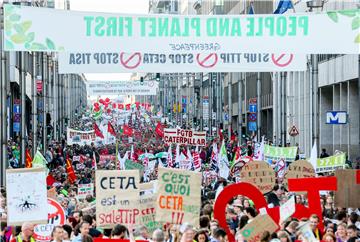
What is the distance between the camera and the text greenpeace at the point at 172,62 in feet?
68.7

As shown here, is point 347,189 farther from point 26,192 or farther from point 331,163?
point 331,163

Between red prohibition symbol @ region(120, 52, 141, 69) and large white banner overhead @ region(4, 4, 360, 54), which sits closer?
large white banner overhead @ region(4, 4, 360, 54)

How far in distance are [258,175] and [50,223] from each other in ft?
21.1

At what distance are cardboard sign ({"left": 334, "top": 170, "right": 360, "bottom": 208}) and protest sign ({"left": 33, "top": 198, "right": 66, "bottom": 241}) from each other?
4.55 metres

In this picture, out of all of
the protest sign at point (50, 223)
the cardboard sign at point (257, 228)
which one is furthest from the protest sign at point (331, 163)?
the cardboard sign at point (257, 228)

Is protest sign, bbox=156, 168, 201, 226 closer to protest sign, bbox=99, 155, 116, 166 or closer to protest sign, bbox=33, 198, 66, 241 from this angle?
protest sign, bbox=33, 198, 66, 241

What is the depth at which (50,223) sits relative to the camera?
15461mm

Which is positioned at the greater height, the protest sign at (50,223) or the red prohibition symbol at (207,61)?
the red prohibition symbol at (207,61)

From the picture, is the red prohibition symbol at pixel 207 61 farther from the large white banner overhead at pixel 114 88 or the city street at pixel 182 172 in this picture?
the large white banner overhead at pixel 114 88

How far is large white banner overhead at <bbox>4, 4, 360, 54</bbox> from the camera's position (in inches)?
789

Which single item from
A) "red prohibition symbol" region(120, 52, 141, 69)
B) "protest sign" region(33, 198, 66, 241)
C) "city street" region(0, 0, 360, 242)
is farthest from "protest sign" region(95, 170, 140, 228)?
"red prohibition symbol" region(120, 52, 141, 69)

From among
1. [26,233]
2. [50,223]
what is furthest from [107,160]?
[26,233]

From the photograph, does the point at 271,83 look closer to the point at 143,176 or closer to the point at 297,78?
the point at 297,78

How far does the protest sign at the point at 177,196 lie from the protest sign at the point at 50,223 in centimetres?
161
